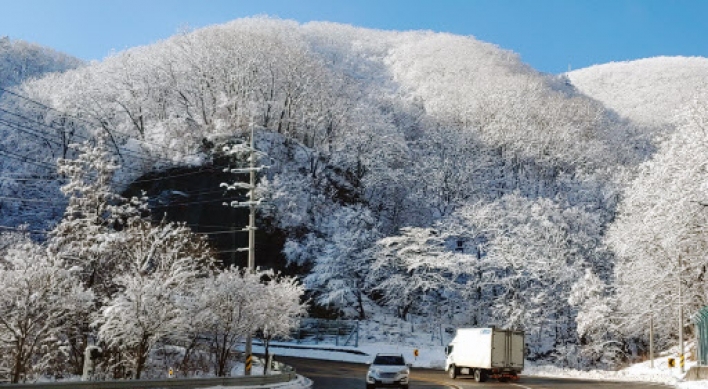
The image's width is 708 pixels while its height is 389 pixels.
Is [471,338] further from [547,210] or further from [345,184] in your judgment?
[345,184]

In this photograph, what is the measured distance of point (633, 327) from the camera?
44094 millimetres

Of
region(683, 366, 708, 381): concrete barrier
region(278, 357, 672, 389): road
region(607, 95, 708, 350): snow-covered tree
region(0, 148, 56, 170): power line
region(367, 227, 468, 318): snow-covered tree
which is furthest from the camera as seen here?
region(0, 148, 56, 170): power line

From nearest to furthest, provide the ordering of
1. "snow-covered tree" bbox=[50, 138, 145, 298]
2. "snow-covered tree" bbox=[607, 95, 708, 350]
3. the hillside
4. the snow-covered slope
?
"snow-covered tree" bbox=[50, 138, 145, 298]
"snow-covered tree" bbox=[607, 95, 708, 350]
the hillside
the snow-covered slope

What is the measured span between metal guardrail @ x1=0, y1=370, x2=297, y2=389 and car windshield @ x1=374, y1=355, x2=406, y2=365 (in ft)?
12.8

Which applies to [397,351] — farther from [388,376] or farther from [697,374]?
[388,376]

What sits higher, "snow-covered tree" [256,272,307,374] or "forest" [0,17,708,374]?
"forest" [0,17,708,374]

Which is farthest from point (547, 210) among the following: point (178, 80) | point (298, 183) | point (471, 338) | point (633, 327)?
point (178, 80)

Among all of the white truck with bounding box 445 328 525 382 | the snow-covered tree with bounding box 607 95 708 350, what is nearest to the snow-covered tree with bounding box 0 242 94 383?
the white truck with bounding box 445 328 525 382

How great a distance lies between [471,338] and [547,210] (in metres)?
34.7

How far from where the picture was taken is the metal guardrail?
629 inches

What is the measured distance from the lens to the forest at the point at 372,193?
3809 centimetres

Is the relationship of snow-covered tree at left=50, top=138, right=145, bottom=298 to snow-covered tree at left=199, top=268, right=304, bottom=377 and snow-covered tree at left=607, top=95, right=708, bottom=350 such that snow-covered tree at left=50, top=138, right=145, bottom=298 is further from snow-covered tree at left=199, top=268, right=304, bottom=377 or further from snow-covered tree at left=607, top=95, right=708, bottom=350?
snow-covered tree at left=607, top=95, right=708, bottom=350

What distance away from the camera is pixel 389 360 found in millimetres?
25141

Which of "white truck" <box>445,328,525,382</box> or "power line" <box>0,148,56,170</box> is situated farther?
"power line" <box>0,148,56,170</box>
